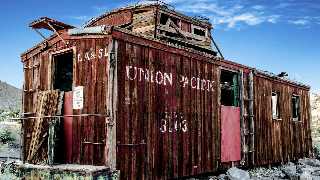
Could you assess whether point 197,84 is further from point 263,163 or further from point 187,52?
point 263,163

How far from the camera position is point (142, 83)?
38.7 ft

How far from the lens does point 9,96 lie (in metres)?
80.3

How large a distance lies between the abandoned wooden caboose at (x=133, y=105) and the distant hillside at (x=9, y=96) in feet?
200

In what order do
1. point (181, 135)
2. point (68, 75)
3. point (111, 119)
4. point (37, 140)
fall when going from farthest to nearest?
point (68, 75), point (181, 135), point (37, 140), point (111, 119)

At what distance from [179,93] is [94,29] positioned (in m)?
3.88

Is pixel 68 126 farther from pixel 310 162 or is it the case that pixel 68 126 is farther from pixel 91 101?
pixel 310 162

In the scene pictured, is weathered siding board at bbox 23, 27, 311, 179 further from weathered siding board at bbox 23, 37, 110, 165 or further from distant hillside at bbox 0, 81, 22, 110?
distant hillside at bbox 0, 81, 22, 110

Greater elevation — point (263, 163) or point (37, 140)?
point (37, 140)

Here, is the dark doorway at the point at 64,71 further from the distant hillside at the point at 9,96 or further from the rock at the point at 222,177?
the distant hillside at the point at 9,96

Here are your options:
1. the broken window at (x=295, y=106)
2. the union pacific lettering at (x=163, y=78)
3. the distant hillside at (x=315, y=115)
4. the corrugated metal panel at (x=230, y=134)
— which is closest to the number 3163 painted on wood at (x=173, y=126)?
the union pacific lettering at (x=163, y=78)

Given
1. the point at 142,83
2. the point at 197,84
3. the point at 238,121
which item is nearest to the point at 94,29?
the point at 142,83

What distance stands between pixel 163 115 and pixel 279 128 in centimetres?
957

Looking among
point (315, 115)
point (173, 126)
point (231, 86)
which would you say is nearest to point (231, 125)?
point (231, 86)

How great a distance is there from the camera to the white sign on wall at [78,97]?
11617 mm
